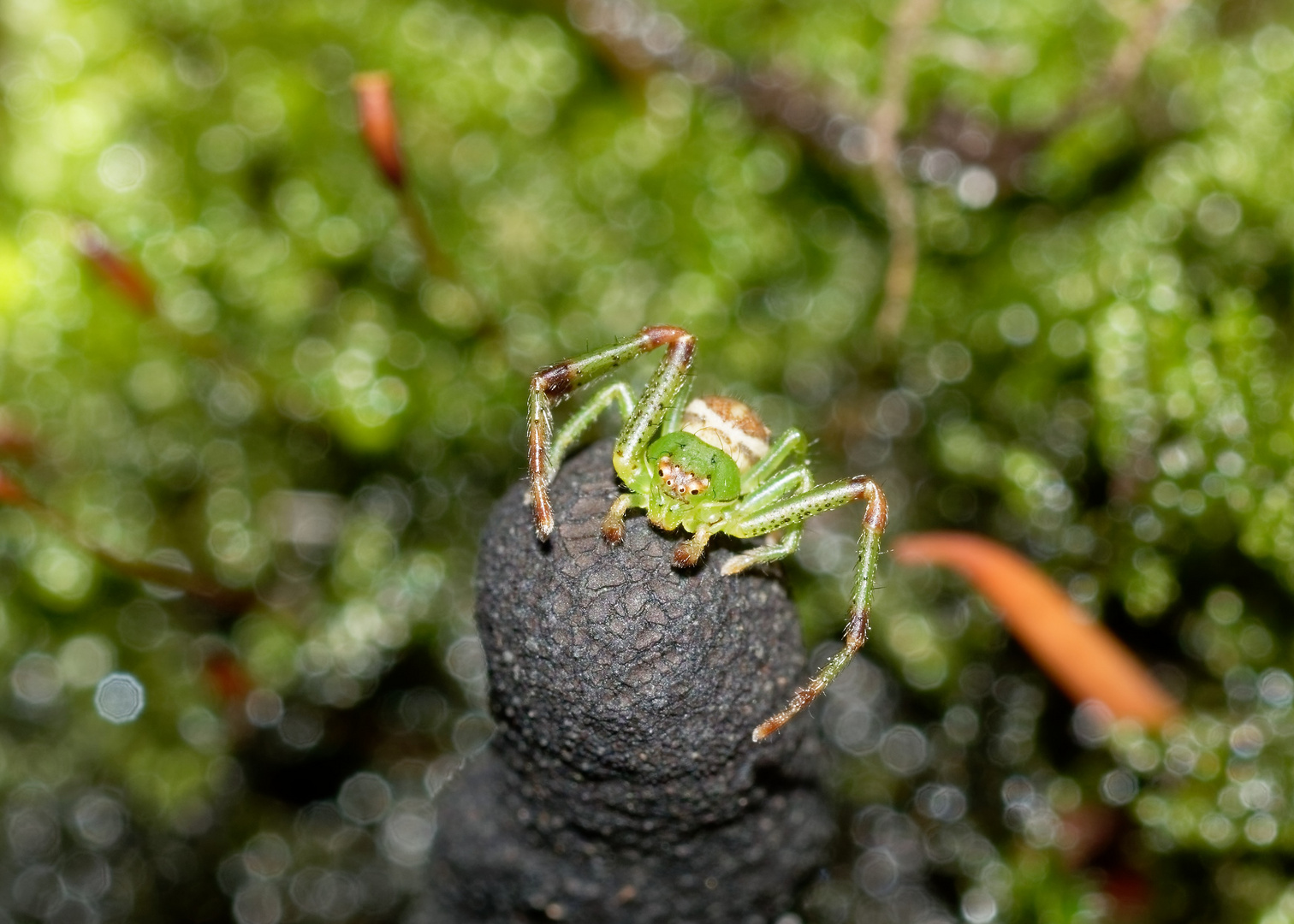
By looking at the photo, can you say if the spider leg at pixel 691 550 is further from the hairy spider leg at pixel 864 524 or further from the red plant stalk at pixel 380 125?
the red plant stalk at pixel 380 125

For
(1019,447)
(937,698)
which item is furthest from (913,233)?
(937,698)

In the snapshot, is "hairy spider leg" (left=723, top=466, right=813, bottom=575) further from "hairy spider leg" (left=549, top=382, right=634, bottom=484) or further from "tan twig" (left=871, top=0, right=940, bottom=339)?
"tan twig" (left=871, top=0, right=940, bottom=339)

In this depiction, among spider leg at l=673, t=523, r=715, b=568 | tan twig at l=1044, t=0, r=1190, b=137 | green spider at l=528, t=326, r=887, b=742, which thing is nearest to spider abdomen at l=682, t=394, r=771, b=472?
green spider at l=528, t=326, r=887, b=742

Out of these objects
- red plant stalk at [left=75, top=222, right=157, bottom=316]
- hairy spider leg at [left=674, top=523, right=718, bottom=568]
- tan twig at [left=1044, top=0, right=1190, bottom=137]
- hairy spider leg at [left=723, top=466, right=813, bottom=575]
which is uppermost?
tan twig at [left=1044, top=0, right=1190, bottom=137]

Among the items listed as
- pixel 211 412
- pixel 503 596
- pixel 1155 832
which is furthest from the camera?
pixel 211 412

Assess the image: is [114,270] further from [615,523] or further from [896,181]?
[896,181]

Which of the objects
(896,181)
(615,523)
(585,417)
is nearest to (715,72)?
(896,181)

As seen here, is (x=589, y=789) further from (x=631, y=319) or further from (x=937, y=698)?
(x=631, y=319)

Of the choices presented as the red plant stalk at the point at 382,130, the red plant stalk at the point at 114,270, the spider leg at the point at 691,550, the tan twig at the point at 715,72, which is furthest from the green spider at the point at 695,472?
the red plant stalk at the point at 114,270
